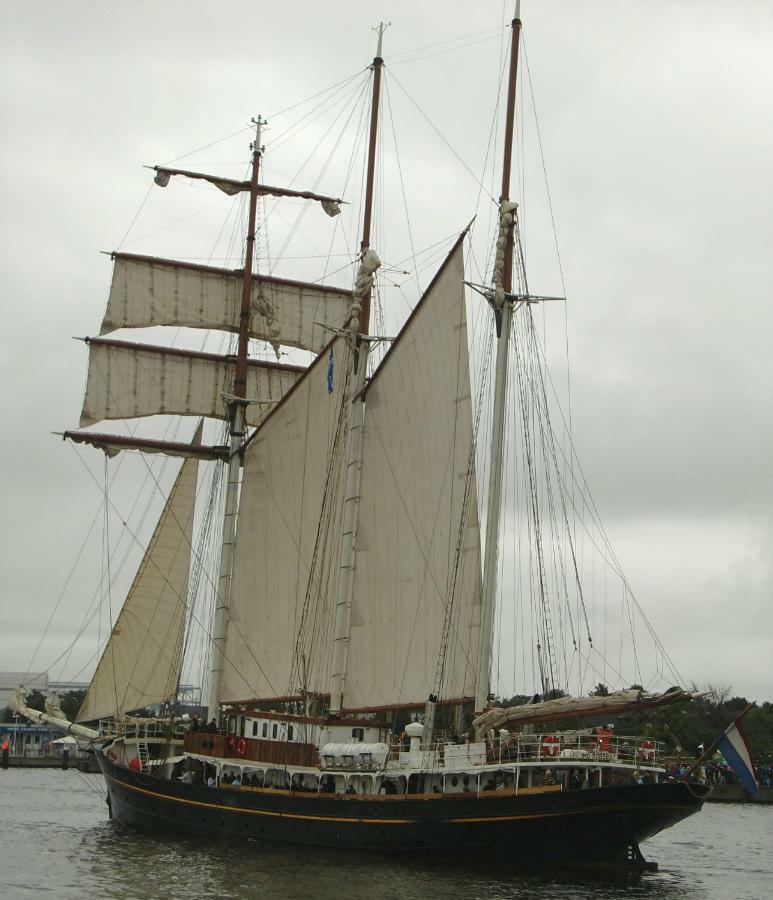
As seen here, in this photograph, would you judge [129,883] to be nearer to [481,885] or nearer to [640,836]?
[481,885]

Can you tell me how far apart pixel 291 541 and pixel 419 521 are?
30.9ft

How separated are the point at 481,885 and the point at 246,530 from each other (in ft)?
82.8

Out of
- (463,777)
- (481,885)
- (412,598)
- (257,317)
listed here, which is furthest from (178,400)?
(481,885)

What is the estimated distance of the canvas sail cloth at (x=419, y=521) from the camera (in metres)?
50.1

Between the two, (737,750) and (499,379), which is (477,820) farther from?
(499,379)

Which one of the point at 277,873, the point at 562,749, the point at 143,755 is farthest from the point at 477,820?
the point at 143,755

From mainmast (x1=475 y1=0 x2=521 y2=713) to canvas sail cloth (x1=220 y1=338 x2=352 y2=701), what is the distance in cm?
967

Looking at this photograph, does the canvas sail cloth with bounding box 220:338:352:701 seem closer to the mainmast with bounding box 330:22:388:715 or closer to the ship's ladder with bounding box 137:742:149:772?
the mainmast with bounding box 330:22:388:715

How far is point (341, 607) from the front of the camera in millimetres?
55281

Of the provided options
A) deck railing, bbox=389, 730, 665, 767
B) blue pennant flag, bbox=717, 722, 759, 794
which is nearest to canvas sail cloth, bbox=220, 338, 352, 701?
deck railing, bbox=389, 730, 665, 767

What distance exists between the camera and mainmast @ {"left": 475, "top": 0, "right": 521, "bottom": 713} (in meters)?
48.6

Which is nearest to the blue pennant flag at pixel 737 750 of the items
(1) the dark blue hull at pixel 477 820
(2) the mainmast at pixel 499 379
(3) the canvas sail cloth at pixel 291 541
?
(1) the dark blue hull at pixel 477 820

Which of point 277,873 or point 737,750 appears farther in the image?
point 277,873

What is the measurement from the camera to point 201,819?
51562 mm
